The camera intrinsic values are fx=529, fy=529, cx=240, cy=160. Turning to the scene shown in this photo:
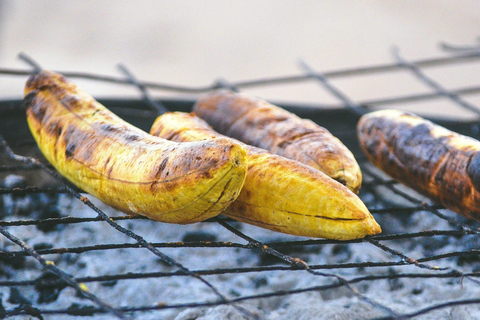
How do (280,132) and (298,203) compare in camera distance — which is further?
(280,132)

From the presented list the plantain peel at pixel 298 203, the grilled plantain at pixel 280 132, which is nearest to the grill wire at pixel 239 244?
the plantain peel at pixel 298 203

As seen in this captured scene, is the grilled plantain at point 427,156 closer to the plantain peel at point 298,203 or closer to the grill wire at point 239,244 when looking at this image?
the grill wire at point 239,244

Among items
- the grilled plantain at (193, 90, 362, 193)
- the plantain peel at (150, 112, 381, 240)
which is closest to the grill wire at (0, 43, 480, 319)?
the plantain peel at (150, 112, 381, 240)

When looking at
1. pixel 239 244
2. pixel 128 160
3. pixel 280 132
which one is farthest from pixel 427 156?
pixel 128 160

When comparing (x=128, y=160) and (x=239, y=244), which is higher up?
(x=128, y=160)

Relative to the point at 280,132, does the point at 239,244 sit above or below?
below

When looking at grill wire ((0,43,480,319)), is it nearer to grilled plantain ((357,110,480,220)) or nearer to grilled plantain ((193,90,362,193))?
grilled plantain ((357,110,480,220))

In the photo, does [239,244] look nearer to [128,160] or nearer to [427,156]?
[128,160]
